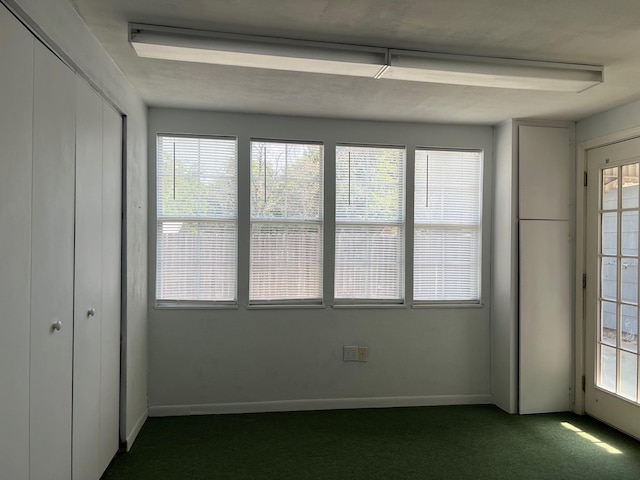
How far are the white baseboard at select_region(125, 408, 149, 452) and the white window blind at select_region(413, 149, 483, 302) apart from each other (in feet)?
8.38

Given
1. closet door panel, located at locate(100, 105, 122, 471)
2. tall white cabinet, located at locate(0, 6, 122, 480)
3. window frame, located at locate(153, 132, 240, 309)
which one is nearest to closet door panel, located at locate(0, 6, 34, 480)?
tall white cabinet, located at locate(0, 6, 122, 480)

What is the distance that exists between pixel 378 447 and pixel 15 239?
2697 mm

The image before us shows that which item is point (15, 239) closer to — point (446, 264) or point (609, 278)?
point (446, 264)

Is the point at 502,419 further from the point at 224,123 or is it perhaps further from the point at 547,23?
the point at 224,123

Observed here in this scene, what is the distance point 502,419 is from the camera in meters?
3.83

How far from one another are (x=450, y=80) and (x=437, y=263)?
190cm

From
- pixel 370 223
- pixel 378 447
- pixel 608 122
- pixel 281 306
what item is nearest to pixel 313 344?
pixel 281 306

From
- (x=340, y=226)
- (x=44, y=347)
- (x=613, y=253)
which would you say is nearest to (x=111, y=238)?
(x=44, y=347)

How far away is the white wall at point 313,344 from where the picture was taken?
382cm

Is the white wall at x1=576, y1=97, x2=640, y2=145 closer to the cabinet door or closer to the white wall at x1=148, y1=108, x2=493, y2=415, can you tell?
the white wall at x1=148, y1=108, x2=493, y2=415

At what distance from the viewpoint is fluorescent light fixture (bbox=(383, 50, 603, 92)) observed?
2590 millimetres

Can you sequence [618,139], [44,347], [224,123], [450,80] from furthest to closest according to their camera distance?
[224,123] → [618,139] → [450,80] → [44,347]

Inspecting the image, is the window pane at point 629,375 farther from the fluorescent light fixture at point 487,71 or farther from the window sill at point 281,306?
the window sill at point 281,306

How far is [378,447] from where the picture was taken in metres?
3.25
